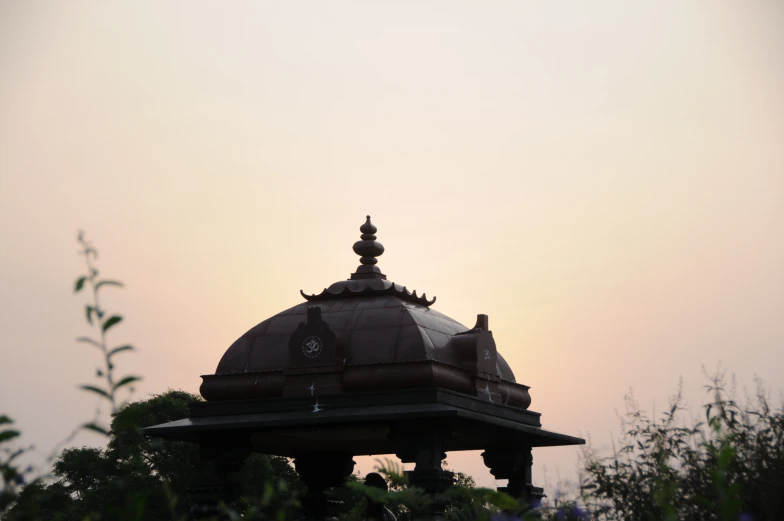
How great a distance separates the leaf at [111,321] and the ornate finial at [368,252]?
42.8 feet

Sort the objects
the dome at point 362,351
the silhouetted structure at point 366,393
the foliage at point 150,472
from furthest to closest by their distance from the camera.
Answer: the foliage at point 150,472
the dome at point 362,351
the silhouetted structure at point 366,393

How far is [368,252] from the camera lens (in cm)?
1861

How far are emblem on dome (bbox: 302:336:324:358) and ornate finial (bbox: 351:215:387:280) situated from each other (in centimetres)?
228

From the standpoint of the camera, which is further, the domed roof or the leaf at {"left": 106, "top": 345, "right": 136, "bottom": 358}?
the domed roof

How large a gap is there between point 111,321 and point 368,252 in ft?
44.3

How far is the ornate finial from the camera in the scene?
60.1ft

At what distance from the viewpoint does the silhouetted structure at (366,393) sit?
1530 cm

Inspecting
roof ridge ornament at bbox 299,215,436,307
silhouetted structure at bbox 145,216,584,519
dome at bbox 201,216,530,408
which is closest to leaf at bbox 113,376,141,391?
silhouetted structure at bbox 145,216,584,519

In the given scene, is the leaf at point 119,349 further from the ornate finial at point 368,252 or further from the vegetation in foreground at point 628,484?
the ornate finial at point 368,252

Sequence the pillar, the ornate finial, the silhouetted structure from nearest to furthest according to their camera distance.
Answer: the silhouetted structure, the pillar, the ornate finial

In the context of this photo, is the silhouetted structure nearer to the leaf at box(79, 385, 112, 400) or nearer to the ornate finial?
the ornate finial

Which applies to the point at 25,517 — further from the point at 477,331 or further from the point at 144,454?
the point at 144,454

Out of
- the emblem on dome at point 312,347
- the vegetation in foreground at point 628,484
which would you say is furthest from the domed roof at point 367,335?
the vegetation in foreground at point 628,484

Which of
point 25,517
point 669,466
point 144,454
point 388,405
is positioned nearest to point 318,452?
point 388,405
